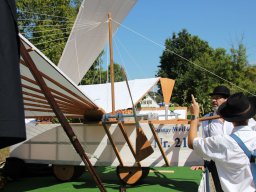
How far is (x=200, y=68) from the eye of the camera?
4162cm

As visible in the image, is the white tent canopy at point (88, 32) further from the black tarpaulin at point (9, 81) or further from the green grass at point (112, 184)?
the black tarpaulin at point (9, 81)

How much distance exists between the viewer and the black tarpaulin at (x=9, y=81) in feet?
6.75

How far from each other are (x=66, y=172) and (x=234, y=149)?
5.63m

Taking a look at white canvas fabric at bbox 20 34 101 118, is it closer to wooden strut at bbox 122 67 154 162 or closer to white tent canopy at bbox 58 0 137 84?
wooden strut at bbox 122 67 154 162

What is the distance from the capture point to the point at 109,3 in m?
10.4

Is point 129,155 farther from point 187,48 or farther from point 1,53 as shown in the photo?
point 187,48

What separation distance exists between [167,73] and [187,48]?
4771 millimetres

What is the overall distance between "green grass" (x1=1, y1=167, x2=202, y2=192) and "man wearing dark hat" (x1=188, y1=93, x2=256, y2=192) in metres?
4.10

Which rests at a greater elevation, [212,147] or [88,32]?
[88,32]

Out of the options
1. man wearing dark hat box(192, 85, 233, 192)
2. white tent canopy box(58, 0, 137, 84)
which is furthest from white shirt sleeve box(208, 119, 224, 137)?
white tent canopy box(58, 0, 137, 84)

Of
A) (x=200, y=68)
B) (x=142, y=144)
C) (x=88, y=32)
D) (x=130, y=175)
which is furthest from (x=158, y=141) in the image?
(x=200, y=68)

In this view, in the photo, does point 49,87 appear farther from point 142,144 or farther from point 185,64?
point 185,64

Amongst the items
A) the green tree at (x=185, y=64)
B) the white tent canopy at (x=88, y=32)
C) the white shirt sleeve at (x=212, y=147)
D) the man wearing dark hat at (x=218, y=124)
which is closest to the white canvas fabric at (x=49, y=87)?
the man wearing dark hat at (x=218, y=124)

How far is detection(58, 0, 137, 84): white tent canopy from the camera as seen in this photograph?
33.8ft
